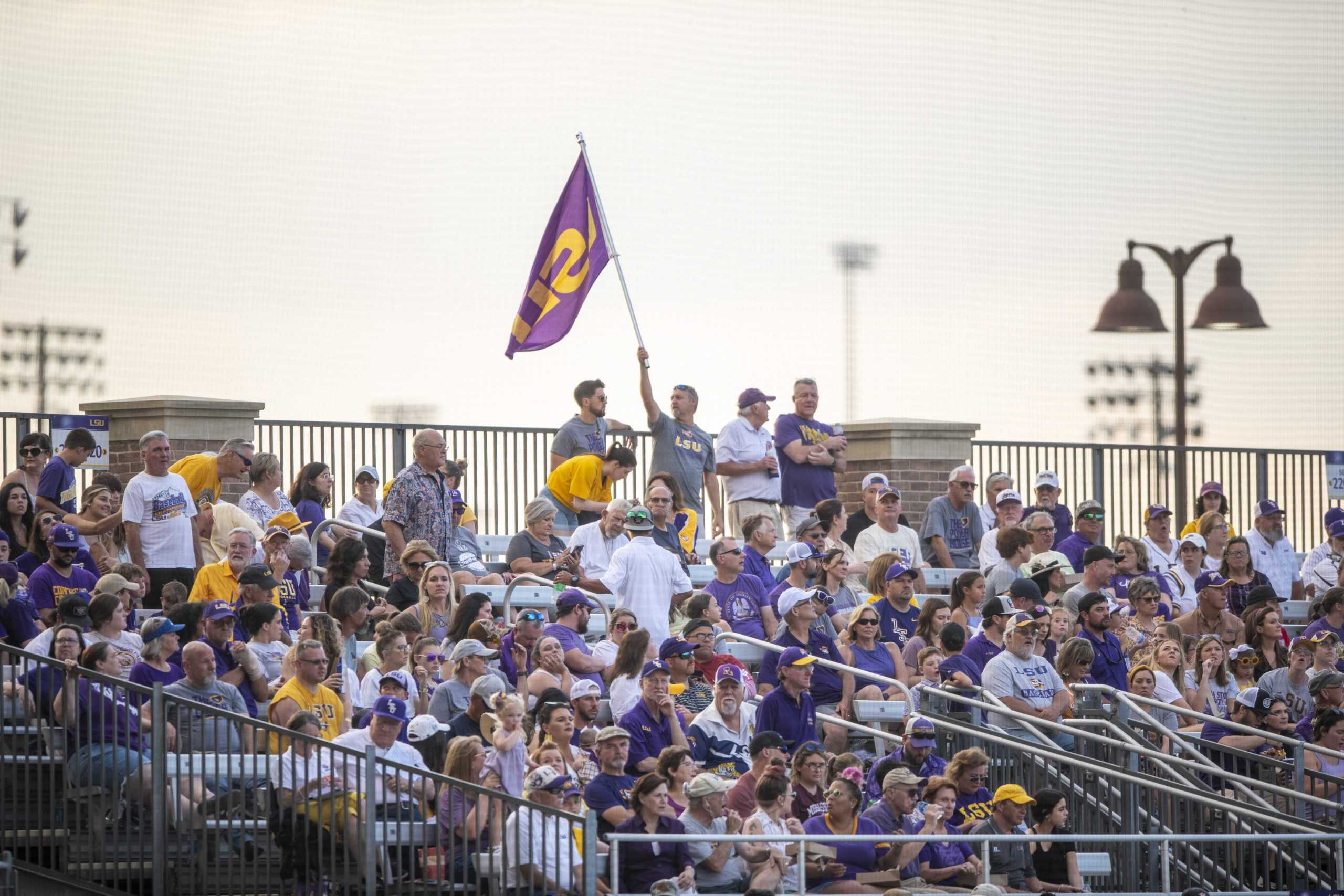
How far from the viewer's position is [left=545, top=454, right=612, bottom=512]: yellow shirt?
53.5 feet

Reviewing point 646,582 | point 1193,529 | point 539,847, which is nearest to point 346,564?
point 646,582

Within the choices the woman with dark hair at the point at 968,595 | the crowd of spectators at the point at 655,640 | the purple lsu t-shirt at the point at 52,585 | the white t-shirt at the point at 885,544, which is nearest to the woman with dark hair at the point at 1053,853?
the crowd of spectators at the point at 655,640

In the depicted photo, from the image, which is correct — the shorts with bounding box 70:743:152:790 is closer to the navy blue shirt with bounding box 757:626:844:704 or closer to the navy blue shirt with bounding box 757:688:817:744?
the navy blue shirt with bounding box 757:688:817:744

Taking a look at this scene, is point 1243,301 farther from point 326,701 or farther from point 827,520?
point 326,701

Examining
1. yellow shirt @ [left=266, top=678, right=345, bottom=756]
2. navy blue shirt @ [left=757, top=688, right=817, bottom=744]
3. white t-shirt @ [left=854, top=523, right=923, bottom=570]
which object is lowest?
navy blue shirt @ [left=757, top=688, right=817, bottom=744]

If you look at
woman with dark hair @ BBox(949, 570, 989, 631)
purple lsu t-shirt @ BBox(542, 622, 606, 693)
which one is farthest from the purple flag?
purple lsu t-shirt @ BBox(542, 622, 606, 693)

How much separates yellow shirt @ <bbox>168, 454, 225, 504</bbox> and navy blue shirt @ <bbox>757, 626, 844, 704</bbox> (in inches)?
179

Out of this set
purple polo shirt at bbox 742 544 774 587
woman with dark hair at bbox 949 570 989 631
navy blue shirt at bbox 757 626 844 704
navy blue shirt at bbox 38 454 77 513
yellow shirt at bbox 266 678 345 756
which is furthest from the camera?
purple polo shirt at bbox 742 544 774 587

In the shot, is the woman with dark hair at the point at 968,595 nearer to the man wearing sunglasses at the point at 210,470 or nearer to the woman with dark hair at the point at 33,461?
the man wearing sunglasses at the point at 210,470

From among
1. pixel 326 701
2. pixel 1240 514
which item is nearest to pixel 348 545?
pixel 326 701

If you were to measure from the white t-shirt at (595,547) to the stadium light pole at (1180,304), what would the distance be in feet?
25.4

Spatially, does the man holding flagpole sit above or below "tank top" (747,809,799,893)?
above

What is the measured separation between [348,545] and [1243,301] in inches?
458

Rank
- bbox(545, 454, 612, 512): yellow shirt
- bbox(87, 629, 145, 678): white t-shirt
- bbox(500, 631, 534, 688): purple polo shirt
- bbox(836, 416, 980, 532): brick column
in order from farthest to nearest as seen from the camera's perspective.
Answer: bbox(836, 416, 980, 532): brick column
bbox(545, 454, 612, 512): yellow shirt
bbox(500, 631, 534, 688): purple polo shirt
bbox(87, 629, 145, 678): white t-shirt
